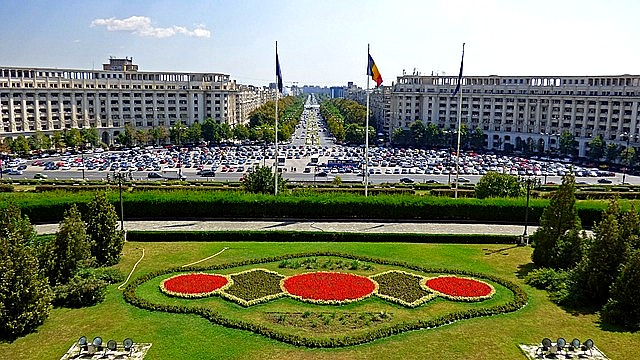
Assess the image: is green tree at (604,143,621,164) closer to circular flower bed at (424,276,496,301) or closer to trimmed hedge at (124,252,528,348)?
trimmed hedge at (124,252,528,348)

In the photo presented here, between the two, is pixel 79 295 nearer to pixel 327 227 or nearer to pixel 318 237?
pixel 318 237

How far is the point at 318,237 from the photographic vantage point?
1516 inches

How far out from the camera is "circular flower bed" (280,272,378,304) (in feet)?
87.6

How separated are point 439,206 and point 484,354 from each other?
24.0m

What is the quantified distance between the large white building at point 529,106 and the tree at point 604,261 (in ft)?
286

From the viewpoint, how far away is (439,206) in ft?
145

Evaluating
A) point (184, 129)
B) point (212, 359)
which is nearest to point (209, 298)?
point (212, 359)

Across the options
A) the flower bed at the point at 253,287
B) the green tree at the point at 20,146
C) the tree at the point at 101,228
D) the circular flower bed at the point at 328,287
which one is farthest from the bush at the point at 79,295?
the green tree at the point at 20,146

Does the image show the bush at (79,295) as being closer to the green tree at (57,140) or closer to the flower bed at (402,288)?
the flower bed at (402,288)

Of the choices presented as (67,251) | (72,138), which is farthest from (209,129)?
(67,251)

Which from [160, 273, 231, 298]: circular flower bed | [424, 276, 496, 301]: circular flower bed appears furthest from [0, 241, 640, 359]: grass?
[424, 276, 496, 301]: circular flower bed

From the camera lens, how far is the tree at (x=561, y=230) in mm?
30375

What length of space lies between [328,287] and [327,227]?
13.7m

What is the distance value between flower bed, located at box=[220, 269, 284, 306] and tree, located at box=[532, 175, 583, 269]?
15048mm
